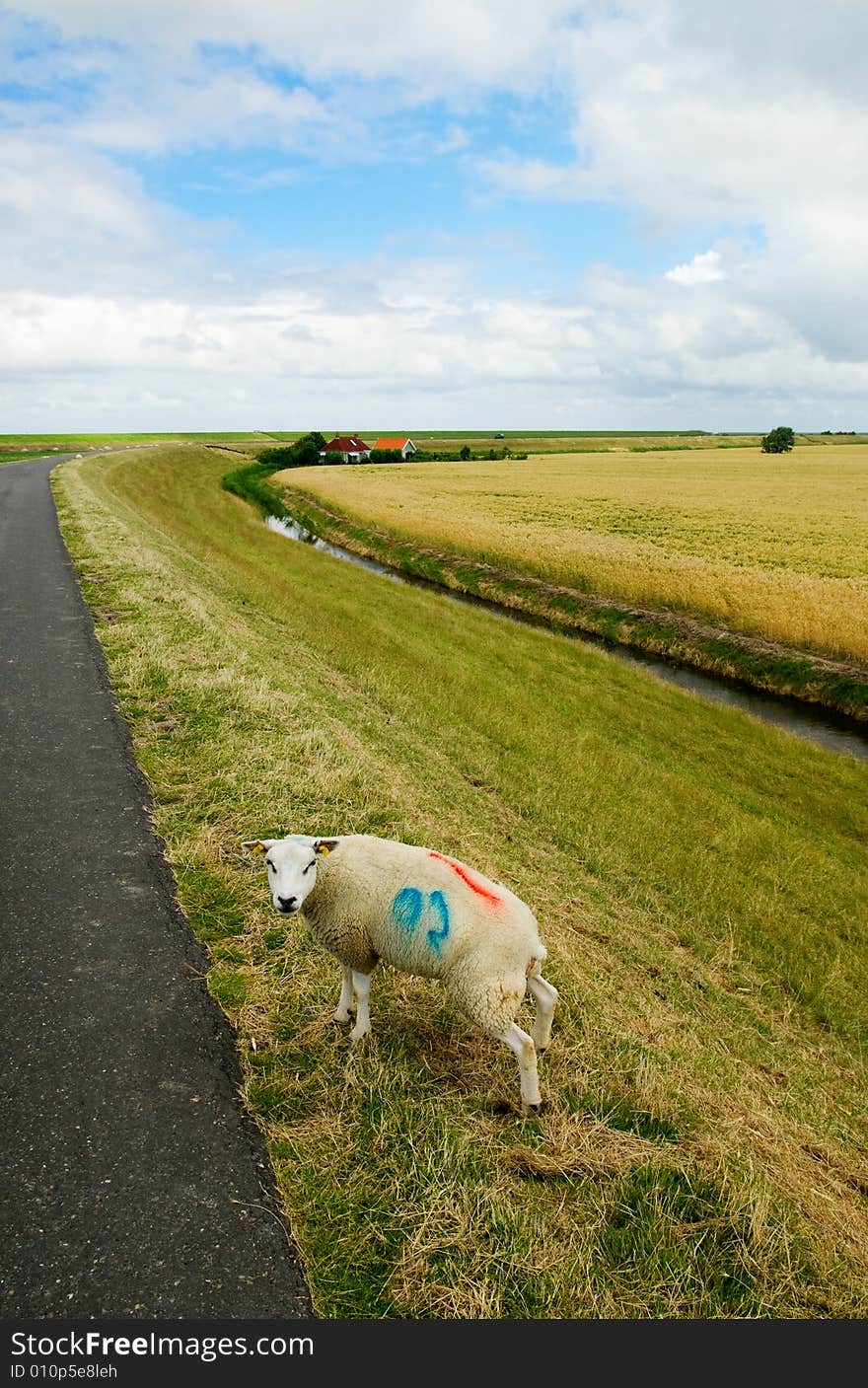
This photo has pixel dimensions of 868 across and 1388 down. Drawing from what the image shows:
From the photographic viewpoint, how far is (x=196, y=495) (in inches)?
2223

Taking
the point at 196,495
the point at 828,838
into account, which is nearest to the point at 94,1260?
the point at 828,838

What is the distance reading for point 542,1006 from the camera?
524 cm

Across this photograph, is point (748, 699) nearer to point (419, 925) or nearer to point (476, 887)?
point (476, 887)

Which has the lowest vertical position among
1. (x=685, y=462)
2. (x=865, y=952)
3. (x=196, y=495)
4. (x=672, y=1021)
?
(x=865, y=952)

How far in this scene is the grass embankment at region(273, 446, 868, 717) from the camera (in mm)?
23172

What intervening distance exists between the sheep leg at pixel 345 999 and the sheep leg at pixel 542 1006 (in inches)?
52.2

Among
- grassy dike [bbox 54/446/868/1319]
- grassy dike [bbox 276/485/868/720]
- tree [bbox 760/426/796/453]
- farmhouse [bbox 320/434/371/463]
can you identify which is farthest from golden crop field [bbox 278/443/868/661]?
tree [bbox 760/426/796/453]

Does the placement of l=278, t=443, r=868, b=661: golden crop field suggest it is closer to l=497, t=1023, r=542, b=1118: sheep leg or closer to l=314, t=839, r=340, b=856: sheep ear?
l=497, t=1023, r=542, b=1118: sheep leg

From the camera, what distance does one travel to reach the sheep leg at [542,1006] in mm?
5173

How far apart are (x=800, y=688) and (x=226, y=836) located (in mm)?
18962

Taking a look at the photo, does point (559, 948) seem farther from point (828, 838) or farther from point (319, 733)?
point (828, 838)

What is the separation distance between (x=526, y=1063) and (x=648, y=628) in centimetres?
2355

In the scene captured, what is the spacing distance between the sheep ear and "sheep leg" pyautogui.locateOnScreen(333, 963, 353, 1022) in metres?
0.99

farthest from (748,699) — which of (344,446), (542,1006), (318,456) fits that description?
(344,446)
